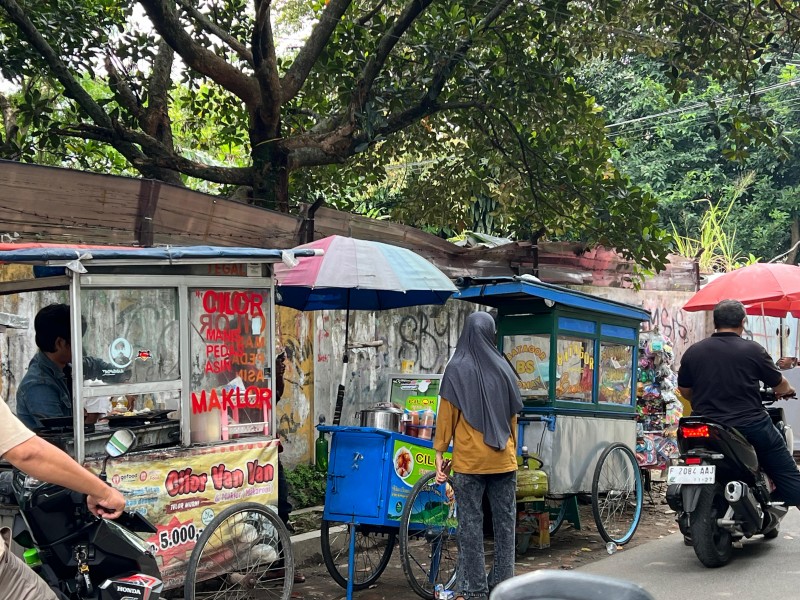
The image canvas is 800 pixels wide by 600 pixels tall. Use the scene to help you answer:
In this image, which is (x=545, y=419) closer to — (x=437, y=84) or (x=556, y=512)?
(x=556, y=512)

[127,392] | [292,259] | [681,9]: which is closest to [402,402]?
[292,259]

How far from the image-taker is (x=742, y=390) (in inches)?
262

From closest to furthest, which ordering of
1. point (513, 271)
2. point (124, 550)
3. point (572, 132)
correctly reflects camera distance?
point (124, 550) < point (572, 132) < point (513, 271)

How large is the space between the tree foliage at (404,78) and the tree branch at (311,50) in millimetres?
15

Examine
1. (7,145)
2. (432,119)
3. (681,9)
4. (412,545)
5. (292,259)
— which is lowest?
(412,545)

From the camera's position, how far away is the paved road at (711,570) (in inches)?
238

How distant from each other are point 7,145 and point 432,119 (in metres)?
5.11

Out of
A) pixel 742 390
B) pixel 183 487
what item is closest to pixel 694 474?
pixel 742 390

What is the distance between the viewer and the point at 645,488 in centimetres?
954

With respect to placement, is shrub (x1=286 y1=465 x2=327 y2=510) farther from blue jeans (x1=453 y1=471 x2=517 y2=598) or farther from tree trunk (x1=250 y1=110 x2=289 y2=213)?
blue jeans (x1=453 y1=471 x2=517 y2=598)

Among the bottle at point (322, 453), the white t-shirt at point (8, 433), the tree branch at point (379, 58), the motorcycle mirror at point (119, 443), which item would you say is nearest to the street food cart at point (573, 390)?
the bottle at point (322, 453)

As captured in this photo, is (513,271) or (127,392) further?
(513,271)

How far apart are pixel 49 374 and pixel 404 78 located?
6263 millimetres

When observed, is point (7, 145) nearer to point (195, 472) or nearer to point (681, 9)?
point (195, 472)
